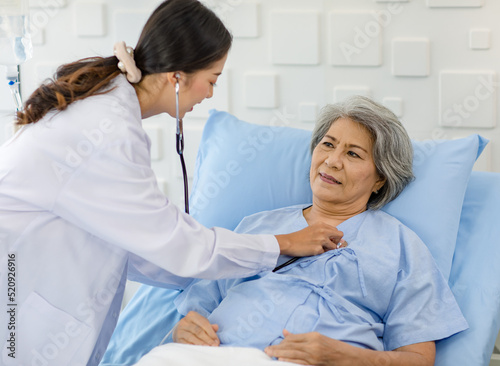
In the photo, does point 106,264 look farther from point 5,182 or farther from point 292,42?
point 292,42

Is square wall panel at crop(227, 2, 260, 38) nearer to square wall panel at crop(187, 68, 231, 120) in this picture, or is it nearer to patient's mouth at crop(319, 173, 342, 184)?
square wall panel at crop(187, 68, 231, 120)

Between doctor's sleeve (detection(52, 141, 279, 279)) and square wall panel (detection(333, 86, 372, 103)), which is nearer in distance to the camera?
doctor's sleeve (detection(52, 141, 279, 279))

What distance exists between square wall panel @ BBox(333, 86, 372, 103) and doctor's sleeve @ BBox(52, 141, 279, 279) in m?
1.13

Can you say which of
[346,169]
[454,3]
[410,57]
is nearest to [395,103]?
[410,57]

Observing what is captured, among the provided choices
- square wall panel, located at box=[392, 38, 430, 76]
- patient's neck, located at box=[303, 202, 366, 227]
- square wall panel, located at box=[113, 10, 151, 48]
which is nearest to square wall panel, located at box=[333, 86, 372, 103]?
square wall panel, located at box=[392, 38, 430, 76]

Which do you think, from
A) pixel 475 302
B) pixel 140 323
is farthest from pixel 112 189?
pixel 475 302

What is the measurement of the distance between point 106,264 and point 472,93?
1490 mm

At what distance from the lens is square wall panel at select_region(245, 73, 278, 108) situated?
8.45 ft

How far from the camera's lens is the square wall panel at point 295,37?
2.49 metres

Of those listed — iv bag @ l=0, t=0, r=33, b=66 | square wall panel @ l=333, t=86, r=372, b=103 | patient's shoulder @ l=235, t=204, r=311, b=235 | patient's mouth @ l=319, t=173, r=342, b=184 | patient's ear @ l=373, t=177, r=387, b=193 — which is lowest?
patient's shoulder @ l=235, t=204, r=311, b=235

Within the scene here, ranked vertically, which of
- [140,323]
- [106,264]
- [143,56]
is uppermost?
[143,56]

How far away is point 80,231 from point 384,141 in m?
0.91

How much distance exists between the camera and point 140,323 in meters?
2.06

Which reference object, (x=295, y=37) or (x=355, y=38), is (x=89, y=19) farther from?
(x=355, y=38)
